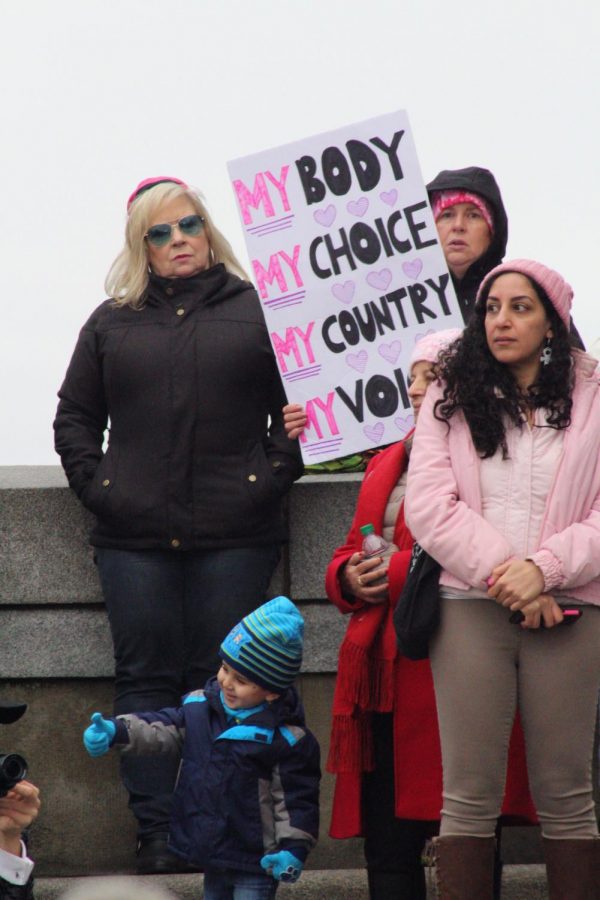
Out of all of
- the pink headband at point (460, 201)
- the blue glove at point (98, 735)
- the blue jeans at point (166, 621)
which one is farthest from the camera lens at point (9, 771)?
the pink headband at point (460, 201)

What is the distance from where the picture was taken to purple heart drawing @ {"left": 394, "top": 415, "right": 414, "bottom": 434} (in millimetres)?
5398

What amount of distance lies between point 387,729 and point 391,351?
4.21ft

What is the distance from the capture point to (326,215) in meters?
5.55

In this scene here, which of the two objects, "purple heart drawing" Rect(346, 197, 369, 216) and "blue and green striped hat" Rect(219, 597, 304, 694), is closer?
"blue and green striped hat" Rect(219, 597, 304, 694)

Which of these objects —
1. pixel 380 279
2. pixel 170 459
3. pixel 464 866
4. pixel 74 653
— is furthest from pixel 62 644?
pixel 464 866

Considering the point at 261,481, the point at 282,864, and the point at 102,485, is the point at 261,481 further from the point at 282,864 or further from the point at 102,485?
the point at 282,864

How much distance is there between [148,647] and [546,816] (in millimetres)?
1465

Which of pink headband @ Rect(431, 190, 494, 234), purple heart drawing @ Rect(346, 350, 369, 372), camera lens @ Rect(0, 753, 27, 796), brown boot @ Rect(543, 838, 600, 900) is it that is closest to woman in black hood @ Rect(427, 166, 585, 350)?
pink headband @ Rect(431, 190, 494, 234)

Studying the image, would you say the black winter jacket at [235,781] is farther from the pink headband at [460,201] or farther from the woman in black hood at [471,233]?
the pink headband at [460,201]

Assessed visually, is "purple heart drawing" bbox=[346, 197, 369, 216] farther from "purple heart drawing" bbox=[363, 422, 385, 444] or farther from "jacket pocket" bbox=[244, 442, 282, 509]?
"jacket pocket" bbox=[244, 442, 282, 509]

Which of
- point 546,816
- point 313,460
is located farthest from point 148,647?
point 546,816

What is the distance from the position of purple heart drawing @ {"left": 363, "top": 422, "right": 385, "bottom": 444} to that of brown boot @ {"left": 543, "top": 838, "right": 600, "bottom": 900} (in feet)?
5.06

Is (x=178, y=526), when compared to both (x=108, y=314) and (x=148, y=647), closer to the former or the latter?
(x=148, y=647)

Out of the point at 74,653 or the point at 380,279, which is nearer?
the point at 380,279
